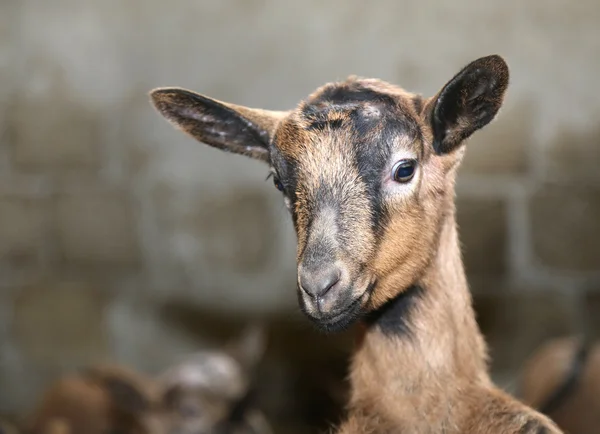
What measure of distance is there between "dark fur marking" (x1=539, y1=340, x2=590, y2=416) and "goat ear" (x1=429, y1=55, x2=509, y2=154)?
7.79 feet

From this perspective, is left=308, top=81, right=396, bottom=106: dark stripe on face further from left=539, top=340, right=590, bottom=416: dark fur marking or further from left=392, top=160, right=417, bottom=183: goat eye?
left=539, top=340, right=590, bottom=416: dark fur marking

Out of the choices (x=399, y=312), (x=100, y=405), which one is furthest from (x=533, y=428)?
(x=100, y=405)

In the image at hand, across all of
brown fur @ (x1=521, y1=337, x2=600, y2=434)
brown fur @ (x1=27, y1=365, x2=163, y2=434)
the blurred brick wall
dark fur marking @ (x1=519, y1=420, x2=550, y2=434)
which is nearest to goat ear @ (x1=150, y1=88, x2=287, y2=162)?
dark fur marking @ (x1=519, y1=420, x2=550, y2=434)

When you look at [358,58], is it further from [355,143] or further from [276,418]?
[355,143]

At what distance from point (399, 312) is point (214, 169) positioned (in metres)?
3.90

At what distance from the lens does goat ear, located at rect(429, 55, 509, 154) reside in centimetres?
275

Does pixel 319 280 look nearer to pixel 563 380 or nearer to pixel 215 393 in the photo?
pixel 563 380

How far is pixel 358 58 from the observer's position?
639cm

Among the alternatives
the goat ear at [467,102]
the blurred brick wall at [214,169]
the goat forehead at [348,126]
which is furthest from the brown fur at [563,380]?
the goat forehead at [348,126]

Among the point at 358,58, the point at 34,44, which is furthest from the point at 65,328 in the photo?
the point at 358,58

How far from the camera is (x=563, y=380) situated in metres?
5.09

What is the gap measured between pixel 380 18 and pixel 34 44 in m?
2.88

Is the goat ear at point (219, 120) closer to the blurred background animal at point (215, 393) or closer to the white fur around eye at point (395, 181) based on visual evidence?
the white fur around eye at point (395, 181)

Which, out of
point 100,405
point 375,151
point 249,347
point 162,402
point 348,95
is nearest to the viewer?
point 375,151
